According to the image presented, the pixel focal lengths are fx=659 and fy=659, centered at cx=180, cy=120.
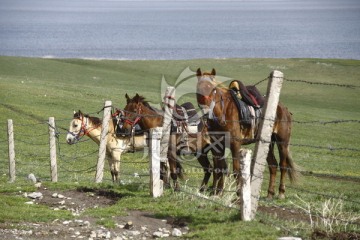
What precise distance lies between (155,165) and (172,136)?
2.67m

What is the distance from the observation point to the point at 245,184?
426 inches

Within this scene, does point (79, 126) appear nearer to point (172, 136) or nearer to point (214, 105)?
point (172, 136)

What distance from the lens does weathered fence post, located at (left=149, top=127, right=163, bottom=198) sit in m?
13.6

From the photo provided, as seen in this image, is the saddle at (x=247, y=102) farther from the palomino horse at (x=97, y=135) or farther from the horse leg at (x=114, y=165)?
the horse leg at (x=114, y=165)

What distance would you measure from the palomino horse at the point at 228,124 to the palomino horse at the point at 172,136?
3.52 feet

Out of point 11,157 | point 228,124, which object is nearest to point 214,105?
point 228,124

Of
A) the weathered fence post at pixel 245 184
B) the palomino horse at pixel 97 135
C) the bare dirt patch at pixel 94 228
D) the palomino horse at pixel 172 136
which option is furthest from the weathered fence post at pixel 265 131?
the palomino horse at pixel 97 135

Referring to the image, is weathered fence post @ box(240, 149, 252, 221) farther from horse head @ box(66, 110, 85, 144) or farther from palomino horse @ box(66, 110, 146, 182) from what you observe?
horse head @ box(66, 110, 85, 144)

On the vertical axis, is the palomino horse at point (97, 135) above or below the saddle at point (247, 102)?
below

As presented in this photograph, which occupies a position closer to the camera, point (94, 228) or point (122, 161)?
point (94, 228)

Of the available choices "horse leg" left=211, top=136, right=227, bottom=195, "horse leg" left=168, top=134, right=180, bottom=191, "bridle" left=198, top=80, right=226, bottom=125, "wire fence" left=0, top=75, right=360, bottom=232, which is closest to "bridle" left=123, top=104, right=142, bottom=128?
"horse leg" left=168, top=134, right=180, bottom=191

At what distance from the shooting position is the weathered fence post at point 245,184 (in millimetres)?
10766

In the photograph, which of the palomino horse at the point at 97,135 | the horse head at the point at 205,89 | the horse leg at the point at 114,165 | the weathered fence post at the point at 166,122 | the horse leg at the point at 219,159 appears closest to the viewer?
the horse head at the point at 205,89

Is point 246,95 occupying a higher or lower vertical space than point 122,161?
higher
